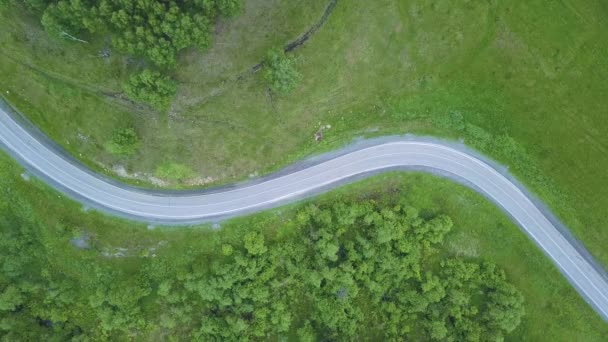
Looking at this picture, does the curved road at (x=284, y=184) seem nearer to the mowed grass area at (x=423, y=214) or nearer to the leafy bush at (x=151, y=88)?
the mowed grass area at (x=423, y=214)

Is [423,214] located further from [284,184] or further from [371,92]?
[284,184]

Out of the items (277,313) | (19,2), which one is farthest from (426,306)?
(19,2)

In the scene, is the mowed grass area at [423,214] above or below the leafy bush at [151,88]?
below

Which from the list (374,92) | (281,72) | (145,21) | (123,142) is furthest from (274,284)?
(145,21)

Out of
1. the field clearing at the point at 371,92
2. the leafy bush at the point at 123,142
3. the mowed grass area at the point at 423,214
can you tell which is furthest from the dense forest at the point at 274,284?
the leafy bush at the point at 123,142

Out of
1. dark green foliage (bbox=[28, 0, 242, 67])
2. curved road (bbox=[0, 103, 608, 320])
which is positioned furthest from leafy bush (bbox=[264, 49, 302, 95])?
curved road (bbox=[0, 103, 608, 320])

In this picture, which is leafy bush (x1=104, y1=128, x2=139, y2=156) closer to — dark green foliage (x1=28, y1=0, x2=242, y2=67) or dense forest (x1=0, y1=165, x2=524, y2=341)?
dark green foliage (x1=28, y1=0, x2=242, y2=67)
